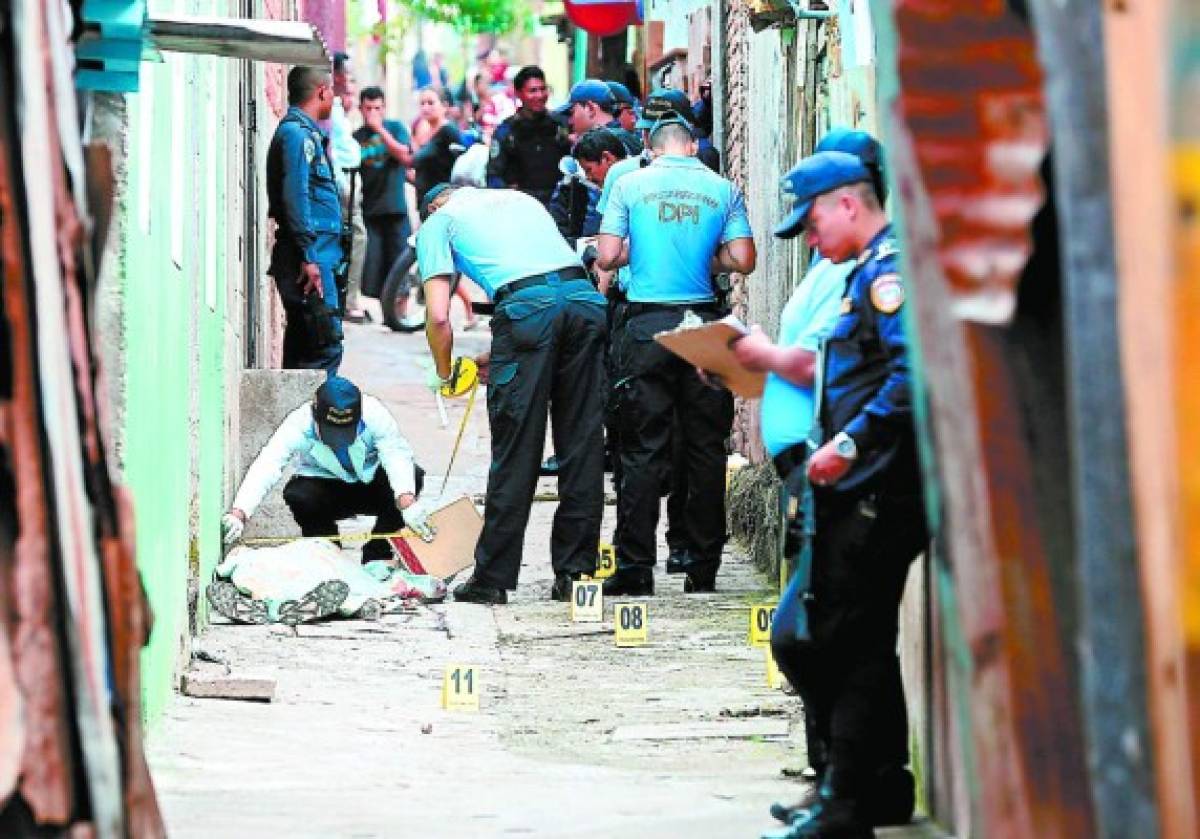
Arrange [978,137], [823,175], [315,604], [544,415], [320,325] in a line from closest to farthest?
[978,137] → [823,175] → [315,604] → [544,415] → [320,325]

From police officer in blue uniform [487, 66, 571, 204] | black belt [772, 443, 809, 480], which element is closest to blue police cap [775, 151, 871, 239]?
black belt [772, 443, 809, 480]

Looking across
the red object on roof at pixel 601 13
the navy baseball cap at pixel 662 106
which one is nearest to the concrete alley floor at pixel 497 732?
the navy baseball cap at pixel 662 106

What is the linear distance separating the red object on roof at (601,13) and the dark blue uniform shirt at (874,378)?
11292mm

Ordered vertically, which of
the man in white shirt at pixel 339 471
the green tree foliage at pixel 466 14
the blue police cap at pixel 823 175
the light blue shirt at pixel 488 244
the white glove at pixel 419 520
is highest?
the green tree foliage at pixel 466 14

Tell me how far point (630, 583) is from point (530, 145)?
5.34 metres

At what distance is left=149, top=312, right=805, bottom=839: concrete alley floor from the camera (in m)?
6.63

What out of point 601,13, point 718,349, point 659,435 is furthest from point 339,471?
point 601,13

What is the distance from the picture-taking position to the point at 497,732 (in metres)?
8.27

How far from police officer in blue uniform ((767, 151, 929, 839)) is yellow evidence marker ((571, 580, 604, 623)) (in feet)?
13.9

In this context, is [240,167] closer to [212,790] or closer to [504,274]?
[504,274]

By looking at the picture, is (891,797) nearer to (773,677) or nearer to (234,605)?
(773,677)

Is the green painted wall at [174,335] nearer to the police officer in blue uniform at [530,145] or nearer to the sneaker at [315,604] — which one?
the sneaker at [315,604]

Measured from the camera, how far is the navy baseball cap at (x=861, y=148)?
6.09m

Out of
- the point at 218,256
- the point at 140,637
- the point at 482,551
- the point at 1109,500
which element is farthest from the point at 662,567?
the point at 1109,500
